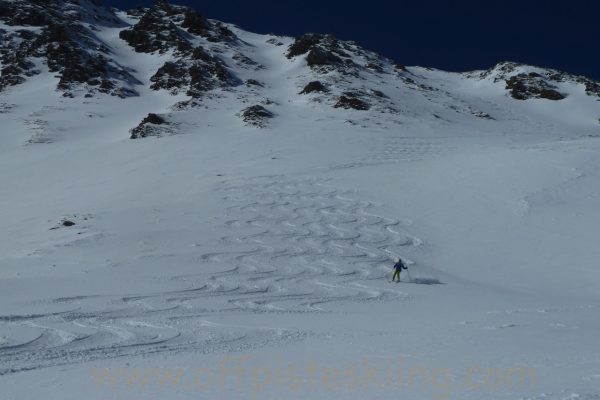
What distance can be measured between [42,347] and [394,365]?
5.22 metres

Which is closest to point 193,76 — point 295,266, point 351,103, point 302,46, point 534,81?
point 351,103

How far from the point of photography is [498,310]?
12.0 metres

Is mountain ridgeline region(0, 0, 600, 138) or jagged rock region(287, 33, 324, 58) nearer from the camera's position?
mountain ridgeline region(0, 0, 600, 138)

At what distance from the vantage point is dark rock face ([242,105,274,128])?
49312 millimetres

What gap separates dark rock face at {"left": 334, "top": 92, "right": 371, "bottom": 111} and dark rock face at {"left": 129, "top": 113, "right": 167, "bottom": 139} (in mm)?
19182

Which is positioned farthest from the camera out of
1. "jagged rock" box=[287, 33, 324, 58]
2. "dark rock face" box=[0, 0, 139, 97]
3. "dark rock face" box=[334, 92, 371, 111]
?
"jagged rock" box=[287, 33, 324, 58]

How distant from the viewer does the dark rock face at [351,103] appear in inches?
2254

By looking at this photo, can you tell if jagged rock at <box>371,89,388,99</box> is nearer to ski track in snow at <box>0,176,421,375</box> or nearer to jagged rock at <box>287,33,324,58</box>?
jagged rock at <box>287,33,324,58</box>

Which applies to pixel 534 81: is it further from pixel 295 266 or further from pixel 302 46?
pixel 295 266

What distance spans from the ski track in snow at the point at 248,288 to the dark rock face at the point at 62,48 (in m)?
43.7

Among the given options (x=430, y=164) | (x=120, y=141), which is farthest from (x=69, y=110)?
(x=430, y=164)

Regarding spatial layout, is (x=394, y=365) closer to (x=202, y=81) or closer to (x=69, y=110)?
(x=69, y=110)

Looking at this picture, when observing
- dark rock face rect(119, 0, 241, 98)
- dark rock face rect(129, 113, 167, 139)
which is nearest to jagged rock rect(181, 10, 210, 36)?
dark rock face rect(119, 0, 241, 98)

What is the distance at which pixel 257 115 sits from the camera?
5125 centimetres
